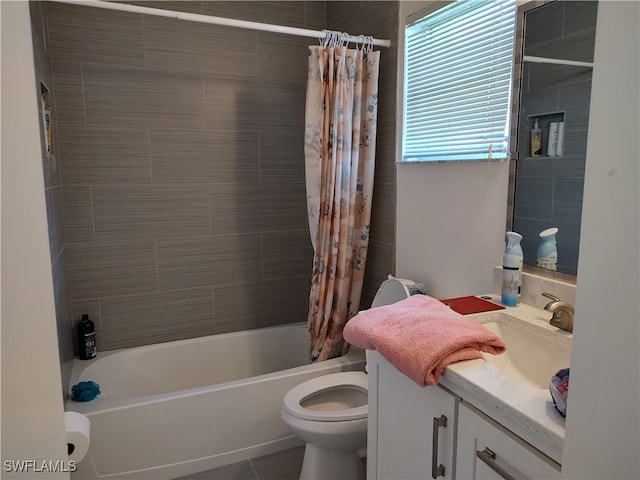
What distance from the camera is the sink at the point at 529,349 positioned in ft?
4.52

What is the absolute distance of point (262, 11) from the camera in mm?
2814

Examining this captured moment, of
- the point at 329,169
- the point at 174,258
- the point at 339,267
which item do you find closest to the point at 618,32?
the point at 329,169

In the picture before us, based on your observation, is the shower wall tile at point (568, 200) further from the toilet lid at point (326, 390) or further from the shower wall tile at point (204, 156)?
the shower wall tile at point (204, 156)

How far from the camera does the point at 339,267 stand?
2.53 metres

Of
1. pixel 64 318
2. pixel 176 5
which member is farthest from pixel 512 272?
pixel 176 5

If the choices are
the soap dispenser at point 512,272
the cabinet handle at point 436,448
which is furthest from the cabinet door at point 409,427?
the soap dispenser at point 512,272

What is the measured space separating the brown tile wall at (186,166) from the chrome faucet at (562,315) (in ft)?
3.73

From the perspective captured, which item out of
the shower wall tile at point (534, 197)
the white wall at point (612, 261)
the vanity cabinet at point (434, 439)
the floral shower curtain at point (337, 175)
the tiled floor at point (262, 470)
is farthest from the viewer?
the floral shower curtain at point (337, 175)

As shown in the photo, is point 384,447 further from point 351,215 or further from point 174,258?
point 174,258

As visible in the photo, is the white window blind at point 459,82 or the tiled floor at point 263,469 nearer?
the white window blind at point 459,82

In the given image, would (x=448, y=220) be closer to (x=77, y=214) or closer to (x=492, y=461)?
(x=492, y=461)

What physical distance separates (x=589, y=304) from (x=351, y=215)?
6.30 ft

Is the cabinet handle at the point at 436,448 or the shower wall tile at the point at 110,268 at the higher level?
the shower wall tile at the point at 110,268

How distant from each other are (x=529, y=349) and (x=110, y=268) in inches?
86.3
